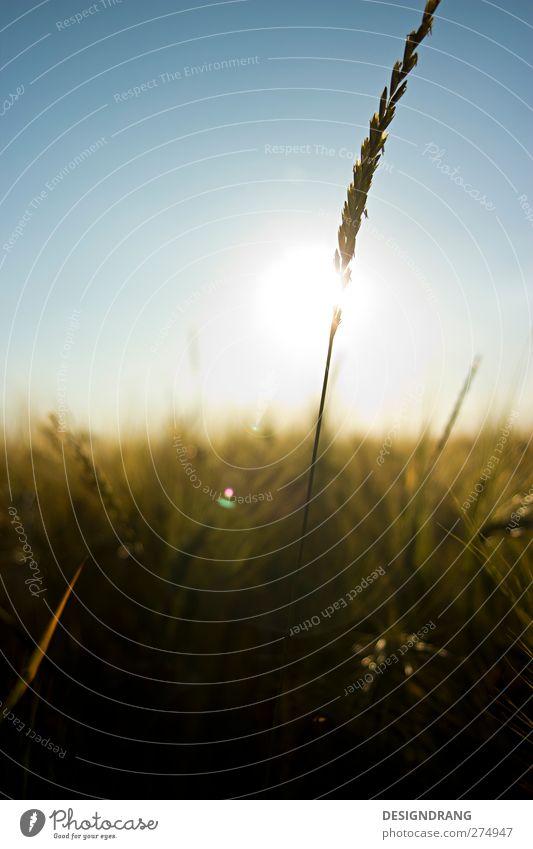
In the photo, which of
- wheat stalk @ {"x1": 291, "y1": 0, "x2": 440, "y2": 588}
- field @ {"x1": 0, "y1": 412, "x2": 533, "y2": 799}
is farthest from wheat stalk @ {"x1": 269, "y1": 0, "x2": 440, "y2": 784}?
field @ {"x1": 0, "y1": 412, "x2": 533, "y2": 799}

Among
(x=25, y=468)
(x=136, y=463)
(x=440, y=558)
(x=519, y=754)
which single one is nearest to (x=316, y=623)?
(x=440, y=558)

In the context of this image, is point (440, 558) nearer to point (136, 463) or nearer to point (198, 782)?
point (198, 782)

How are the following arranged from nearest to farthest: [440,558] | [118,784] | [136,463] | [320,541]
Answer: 1. [118,784]
2. [440,558]
3. [320,541]
4. [136,463]
